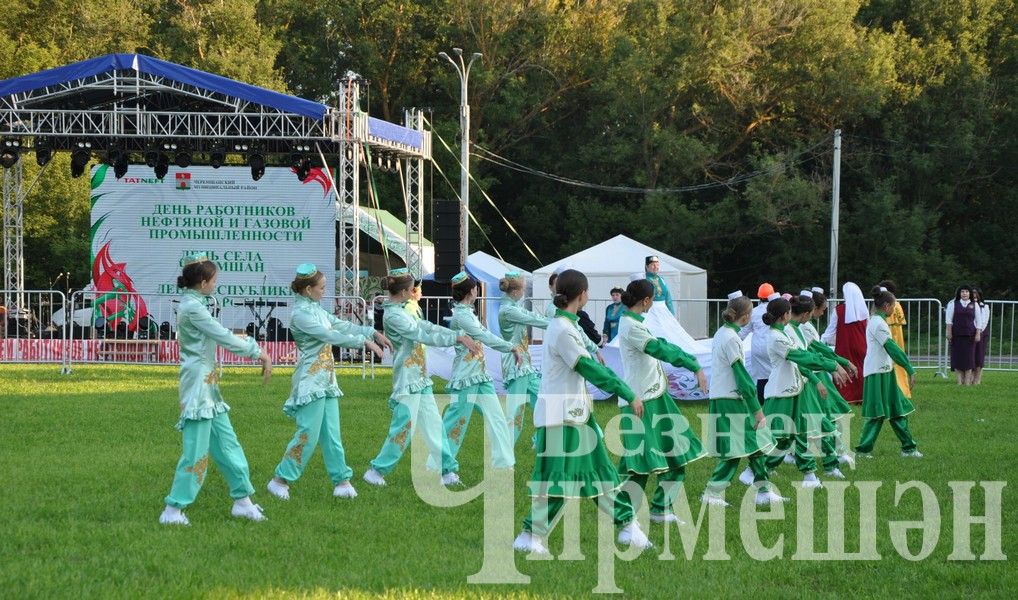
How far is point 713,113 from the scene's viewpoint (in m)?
40.3

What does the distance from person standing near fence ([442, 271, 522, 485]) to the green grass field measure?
0.92 ft

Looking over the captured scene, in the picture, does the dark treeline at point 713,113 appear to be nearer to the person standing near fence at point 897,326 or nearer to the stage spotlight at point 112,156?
the stage spotlight at point 112,156

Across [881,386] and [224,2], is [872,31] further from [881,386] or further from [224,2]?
[881,386]

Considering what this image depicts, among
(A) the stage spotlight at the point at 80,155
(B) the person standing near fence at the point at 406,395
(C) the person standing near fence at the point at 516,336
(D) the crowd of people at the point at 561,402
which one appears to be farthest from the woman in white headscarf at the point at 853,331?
(A) the stage spotlight at the point at 80,155

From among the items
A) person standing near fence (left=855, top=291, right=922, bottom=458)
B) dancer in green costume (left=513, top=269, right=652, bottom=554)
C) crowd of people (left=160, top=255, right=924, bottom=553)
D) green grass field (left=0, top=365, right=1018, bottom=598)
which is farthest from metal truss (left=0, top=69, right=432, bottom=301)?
dancer in green costume (left=513, top=269, right=652, bottom=554)

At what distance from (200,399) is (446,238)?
18.3 metres

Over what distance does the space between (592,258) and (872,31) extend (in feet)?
55.2

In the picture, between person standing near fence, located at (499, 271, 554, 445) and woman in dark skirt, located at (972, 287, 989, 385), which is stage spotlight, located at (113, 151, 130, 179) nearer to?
person standing near fence, located at (499, 271, 554, 445)

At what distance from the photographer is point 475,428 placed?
13414 millimetres

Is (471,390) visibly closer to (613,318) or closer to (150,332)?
(613,318)

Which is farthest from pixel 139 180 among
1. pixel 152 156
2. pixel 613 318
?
pixel 613 318

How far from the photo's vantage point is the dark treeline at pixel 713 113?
126 feet

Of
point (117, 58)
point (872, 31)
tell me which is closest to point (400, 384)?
point (117, 58)

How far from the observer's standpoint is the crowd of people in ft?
23.4
